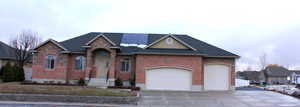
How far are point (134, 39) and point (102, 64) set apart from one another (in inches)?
189

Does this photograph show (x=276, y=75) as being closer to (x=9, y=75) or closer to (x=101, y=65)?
(x=101, y=65)

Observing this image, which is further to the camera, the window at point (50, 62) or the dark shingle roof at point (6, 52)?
the dark shingle roof at point (6, 52)

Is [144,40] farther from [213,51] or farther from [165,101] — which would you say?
[165,101]

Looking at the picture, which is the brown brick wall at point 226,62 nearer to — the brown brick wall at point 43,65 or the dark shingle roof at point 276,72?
the brown brick wall at point 43,65

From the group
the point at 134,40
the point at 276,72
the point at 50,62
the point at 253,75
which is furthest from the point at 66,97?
the point at 253,75

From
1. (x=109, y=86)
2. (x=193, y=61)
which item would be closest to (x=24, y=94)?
(x=109, y=86)

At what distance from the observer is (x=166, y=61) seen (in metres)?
23.9

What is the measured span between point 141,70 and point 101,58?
186 inches

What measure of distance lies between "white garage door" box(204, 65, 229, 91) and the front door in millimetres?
9509

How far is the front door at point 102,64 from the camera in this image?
26.0m

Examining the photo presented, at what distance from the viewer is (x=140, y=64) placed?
23875mm

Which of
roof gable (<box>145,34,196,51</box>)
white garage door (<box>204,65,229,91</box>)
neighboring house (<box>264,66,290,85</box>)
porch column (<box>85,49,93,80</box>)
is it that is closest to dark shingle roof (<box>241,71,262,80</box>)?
neighboring house (<box>264,66,290,85</box>)

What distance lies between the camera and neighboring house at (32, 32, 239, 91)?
23.8 m

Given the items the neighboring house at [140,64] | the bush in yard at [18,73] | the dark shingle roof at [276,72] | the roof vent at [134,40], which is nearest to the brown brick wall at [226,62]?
the neighboring house at [140,64]
